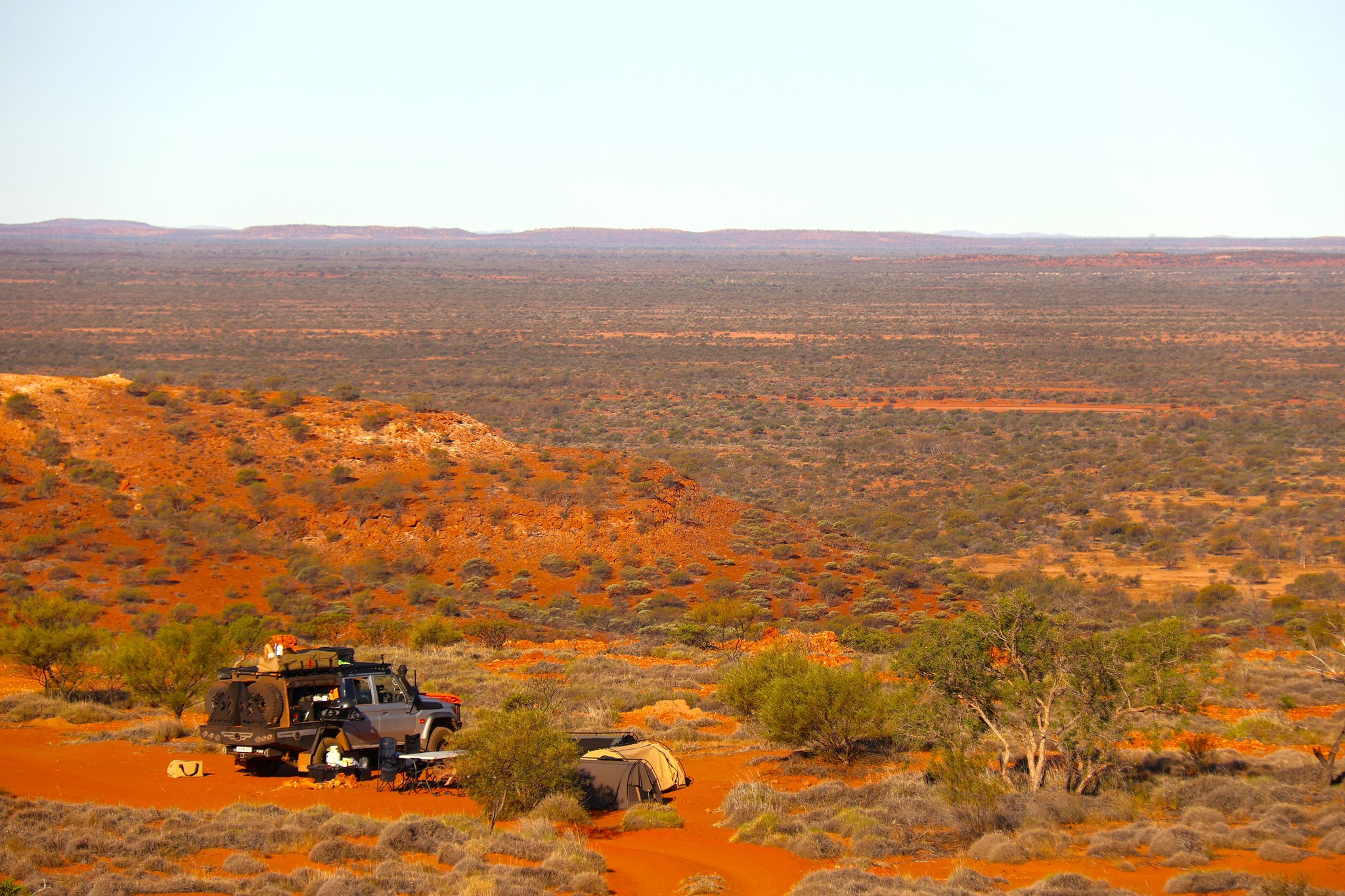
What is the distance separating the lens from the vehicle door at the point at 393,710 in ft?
35.7

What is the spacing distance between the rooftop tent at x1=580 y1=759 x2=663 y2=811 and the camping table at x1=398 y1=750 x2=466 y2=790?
→ 1.49 m

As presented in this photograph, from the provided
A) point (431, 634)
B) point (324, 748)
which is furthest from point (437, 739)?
point (431, 634)

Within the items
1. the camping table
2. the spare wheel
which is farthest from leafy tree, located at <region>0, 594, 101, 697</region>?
the camping table

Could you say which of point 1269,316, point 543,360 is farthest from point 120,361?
point 1269,316

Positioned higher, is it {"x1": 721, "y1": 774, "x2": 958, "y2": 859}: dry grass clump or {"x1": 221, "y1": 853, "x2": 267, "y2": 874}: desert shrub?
{"x1": 221, "y1": 853, "x2": 267, "y2": 874}: desert shrub

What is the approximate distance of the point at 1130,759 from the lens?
11.8 metres

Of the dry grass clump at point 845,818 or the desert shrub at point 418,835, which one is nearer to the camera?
the desert shrub at point 418,835

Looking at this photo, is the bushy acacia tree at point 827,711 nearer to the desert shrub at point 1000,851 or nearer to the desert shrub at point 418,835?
the desert shrub at point 1000,851

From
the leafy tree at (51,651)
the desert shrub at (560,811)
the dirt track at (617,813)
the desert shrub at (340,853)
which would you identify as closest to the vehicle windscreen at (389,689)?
the dirt track at (617,813)

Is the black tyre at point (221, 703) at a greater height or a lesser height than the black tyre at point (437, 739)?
greater

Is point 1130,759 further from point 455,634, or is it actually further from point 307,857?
point 455,634

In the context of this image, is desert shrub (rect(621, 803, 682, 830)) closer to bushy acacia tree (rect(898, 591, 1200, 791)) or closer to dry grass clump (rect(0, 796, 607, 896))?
dry grass clump (rect(0, 796, 607, 896))

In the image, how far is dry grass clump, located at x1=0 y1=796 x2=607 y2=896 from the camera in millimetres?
7320

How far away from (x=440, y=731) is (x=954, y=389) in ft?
189
